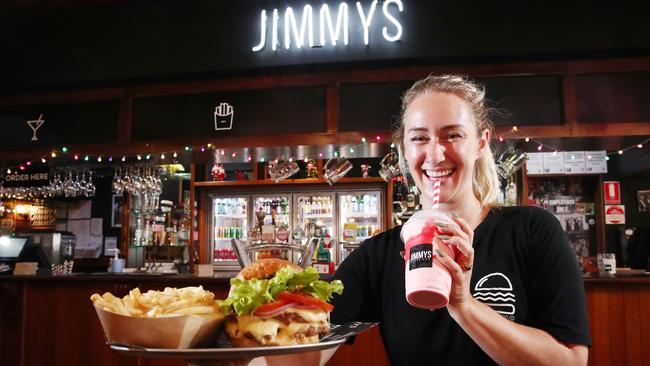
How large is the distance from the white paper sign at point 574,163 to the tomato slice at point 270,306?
20.9 feet

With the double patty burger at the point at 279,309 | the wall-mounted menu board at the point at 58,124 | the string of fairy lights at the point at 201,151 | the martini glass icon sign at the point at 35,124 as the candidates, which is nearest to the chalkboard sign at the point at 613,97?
the string of fairy lights at the point at 201,151

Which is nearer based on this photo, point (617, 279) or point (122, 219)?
point (617, 279)

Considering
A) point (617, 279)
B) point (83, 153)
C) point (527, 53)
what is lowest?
point (617, 279)

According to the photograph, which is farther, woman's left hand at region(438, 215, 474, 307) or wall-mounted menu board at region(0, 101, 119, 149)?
wall-mounted menu board at region(0, 101, 119, 149)

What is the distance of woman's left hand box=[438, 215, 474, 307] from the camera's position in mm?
960

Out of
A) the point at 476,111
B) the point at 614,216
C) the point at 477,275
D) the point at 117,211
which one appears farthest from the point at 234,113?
the point at 614,216

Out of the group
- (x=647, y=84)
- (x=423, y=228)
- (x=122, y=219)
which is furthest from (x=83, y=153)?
(x=647, y=84)

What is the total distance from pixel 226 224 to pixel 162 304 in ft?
20.8

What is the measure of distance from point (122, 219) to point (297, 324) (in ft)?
24.8

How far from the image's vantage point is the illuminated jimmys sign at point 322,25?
13.6 ft

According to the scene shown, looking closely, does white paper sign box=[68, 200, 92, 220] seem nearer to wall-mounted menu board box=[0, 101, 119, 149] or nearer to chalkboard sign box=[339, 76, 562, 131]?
wall-mounted menu board box=[0, 101, 119, 149]

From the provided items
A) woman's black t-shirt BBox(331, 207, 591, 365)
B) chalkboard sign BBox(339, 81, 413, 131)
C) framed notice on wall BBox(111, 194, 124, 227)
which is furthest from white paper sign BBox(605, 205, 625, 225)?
framed notice on wall BBox(111, 194, 124, 227)

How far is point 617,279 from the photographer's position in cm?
376

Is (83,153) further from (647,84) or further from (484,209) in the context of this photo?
(647,84)
